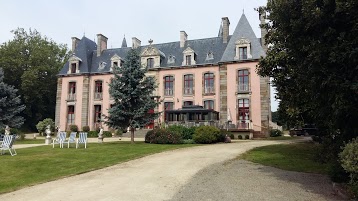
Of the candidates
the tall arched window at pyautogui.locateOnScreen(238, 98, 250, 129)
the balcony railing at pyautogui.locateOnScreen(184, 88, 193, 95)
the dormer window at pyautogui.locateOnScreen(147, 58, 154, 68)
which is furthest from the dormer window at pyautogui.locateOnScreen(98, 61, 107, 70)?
the tall arched window at pyautogui.locateOnScreen(238, 98, 250, 129)

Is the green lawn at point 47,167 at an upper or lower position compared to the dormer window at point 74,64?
lower

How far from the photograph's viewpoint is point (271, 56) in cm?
1245

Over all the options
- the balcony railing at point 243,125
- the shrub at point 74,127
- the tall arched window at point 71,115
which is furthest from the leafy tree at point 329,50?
the tall arched window at point 71,115

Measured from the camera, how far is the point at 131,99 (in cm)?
1945

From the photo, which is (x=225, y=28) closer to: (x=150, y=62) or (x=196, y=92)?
(x=196, y=92)

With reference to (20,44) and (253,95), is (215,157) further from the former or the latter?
(20,44)

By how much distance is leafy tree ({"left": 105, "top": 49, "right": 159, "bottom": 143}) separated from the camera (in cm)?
1886

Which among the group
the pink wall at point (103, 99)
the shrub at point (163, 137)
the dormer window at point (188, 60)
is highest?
the dormer window at point (188, 60)

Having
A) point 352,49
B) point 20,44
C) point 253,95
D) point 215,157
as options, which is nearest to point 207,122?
point 253,95

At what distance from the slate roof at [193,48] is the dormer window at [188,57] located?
1.96ft

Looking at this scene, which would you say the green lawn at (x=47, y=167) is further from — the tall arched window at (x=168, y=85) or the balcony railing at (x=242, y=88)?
the tall arched window at (x=168, y=85)

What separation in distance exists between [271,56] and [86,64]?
2860 cm

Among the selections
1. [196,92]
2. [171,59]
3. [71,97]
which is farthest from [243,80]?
[71,97]

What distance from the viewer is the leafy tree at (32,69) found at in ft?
129
